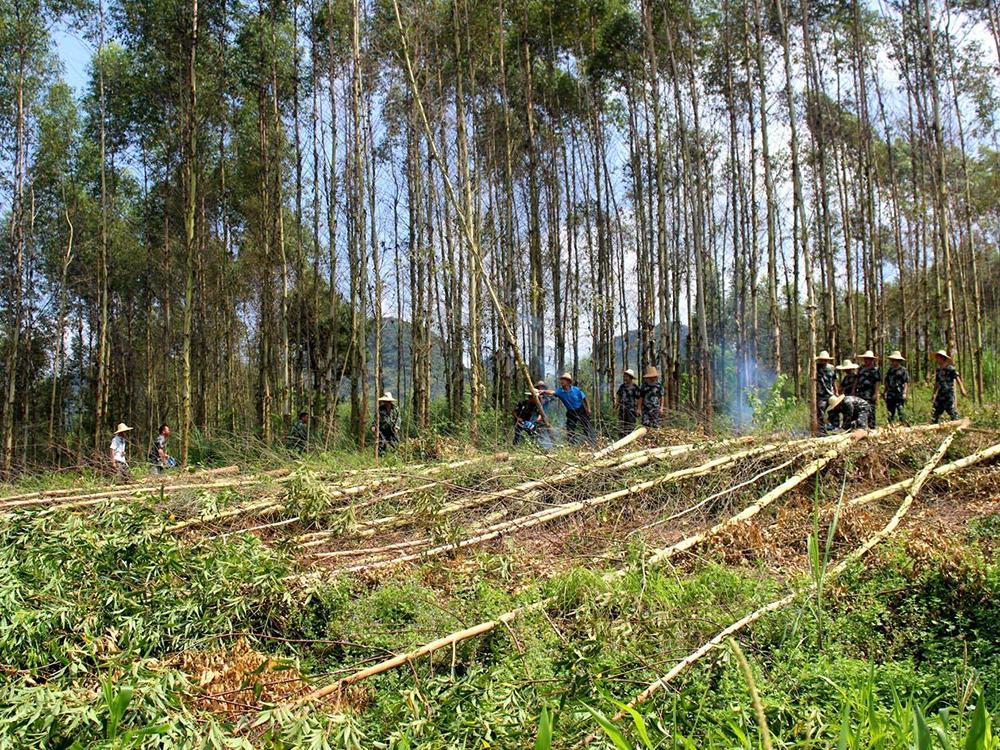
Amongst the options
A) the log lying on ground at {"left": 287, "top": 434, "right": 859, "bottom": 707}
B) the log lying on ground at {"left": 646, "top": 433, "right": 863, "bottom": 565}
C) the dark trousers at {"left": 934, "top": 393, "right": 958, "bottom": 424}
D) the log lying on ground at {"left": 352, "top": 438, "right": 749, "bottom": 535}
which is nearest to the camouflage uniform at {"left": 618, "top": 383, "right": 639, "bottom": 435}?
the log lying on ground at {"left": 352, "top": 438, "right": 749, "bottom": 535}

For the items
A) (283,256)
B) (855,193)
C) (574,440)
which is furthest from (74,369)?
(855,193)

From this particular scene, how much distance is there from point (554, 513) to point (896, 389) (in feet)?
21.9

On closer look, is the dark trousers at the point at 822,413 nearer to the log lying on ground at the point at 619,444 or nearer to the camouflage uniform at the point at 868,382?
the camouflage uniform at the point at 868,382

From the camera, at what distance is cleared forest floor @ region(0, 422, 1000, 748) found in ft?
7.43

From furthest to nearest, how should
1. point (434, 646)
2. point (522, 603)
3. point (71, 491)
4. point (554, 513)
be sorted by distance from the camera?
point (71, 491)
point (554, 513)
point (522, 603)
point (434, 646)

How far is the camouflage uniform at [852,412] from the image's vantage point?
7766mm

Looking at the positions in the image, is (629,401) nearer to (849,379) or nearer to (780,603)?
(849,379)

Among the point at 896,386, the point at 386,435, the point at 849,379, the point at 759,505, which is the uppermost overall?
the point at 849,379

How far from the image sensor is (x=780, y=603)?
3322 mm

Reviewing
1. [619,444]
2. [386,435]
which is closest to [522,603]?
[619,444]

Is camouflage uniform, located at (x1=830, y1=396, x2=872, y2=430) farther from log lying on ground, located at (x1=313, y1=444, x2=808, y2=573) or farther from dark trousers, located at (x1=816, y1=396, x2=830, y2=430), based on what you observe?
log lying on ground, located at (x1=313, y1=444, x2=808, y2=573)

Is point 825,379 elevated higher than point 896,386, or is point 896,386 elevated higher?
point 825,379

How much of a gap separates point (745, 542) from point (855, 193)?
1765 centimetres

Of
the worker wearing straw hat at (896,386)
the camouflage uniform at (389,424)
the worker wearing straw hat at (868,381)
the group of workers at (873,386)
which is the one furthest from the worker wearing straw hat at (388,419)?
the worker wearing straw hat at (896,386)
